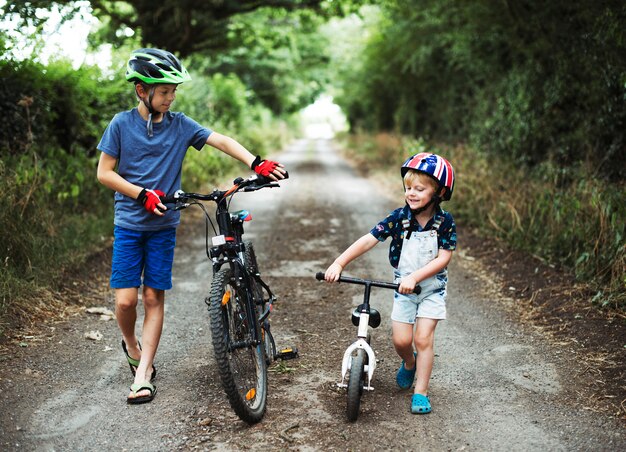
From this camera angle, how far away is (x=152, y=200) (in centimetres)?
336

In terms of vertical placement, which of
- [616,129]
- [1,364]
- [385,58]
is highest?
[385,58]

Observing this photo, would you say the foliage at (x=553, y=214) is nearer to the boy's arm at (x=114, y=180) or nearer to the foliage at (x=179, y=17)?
the boy's arm at (x=114, y=180)

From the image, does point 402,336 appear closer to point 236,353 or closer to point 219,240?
point 236,353

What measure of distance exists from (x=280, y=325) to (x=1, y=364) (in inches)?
86.1

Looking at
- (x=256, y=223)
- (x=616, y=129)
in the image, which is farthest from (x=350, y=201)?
(x=616, y=129)

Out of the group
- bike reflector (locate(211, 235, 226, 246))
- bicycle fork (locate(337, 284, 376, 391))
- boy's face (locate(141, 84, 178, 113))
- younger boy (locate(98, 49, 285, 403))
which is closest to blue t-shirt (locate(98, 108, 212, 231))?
younger boy (locate(98, 49, 285, 403))

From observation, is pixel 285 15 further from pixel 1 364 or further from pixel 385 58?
pixel 1 364

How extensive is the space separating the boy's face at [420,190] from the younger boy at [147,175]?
31.3 inches

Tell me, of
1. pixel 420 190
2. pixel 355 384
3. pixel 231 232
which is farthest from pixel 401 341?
pixel 231 232

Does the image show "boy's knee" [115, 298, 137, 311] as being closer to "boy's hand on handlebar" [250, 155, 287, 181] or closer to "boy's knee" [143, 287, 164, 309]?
"boy's knee" [143, 287, 164, 309]

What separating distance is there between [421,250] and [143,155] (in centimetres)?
182

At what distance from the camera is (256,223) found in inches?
383

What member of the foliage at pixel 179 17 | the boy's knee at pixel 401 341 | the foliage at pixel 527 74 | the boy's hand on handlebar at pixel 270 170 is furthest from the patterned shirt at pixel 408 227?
the foliage at pixel 179 17

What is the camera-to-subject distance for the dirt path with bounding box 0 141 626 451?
324cm
